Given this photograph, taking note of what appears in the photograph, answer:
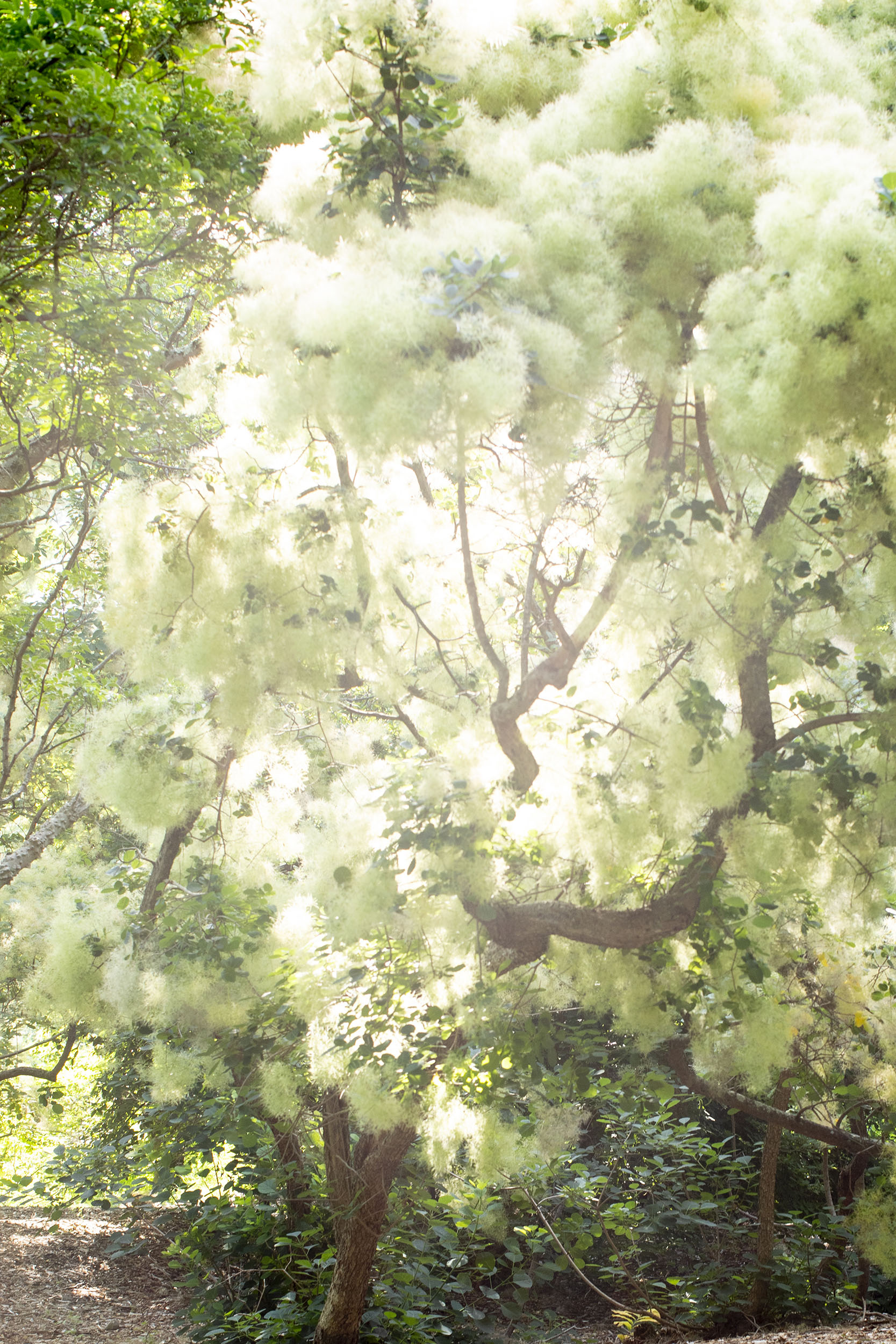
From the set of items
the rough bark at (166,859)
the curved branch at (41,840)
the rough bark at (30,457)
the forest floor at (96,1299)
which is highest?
the rough bark at (30,457)

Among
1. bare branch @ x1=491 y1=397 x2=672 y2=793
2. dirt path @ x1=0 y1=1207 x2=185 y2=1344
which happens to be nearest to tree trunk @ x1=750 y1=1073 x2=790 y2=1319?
bare branch @ x1=491 y1=397 x2=672 y2=793

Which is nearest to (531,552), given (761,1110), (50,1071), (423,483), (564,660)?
(564,660)

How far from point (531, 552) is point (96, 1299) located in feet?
14.3

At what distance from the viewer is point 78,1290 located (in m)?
4.60

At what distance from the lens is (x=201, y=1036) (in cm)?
351

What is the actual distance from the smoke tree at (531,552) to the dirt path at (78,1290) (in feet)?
5.18

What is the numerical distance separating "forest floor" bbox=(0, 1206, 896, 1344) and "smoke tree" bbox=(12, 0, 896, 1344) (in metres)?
1.01

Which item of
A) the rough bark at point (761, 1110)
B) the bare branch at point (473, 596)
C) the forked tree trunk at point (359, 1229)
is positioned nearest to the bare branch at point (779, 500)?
the bare branch at point (473, 596)

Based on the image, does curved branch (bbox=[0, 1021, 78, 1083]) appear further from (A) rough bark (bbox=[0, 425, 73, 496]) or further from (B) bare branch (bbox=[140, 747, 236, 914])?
(A) rough bark (bbox=[0, 425, 73, 496])

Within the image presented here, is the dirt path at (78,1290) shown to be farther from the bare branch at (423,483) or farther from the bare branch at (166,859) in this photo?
the bare branch at (423,483)

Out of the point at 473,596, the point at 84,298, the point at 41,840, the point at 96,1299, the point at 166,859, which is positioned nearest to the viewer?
the point at 473,596

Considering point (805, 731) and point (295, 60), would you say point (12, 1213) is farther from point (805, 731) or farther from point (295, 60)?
point (295, 60)

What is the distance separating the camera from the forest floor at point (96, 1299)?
3.47 meters

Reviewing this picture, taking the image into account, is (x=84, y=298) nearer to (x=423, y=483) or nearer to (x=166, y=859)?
(x=423, y=483)
